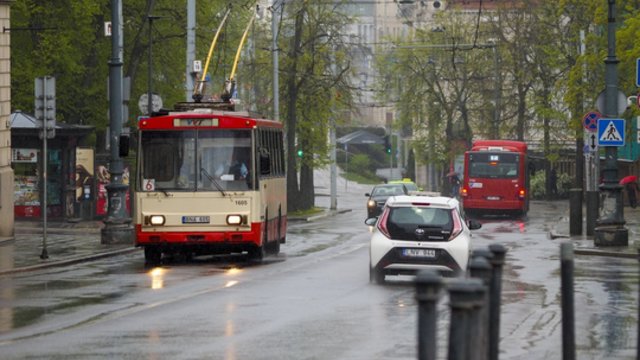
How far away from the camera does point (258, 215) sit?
28.8 m

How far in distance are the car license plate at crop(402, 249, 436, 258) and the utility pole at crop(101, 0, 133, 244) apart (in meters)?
13.5

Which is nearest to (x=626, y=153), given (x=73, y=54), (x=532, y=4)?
(x=532, y=4)

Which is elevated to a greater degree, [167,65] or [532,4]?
[532,4]

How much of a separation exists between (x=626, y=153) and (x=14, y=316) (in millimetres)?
54325

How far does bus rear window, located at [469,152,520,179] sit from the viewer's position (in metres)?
61.5

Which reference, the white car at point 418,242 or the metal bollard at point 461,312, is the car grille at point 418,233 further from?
the metal bollard at point 461,312

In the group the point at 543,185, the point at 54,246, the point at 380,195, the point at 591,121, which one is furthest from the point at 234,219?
the point at 543,185

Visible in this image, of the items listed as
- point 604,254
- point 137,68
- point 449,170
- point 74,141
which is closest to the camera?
point 604,254

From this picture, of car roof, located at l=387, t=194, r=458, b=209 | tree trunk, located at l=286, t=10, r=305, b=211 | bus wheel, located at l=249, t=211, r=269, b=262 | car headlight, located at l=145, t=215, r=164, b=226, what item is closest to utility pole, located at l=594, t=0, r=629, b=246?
bus wheel, located at l=249, t=211, r=269, b=262

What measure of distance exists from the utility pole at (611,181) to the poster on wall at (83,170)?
62.1ft

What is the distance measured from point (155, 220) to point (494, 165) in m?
34.6

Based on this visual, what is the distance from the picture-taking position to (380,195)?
190 ft

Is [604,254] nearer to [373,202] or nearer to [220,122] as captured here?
[220,122]

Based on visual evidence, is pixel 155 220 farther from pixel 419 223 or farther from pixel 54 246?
pixel 54 246
